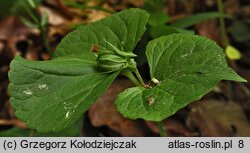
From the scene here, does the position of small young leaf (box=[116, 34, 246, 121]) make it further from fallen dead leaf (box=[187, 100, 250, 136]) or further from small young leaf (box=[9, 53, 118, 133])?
fallen dead leaf (box=[187, 100, 250, 136])

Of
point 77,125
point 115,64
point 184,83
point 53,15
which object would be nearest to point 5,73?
point 53,15

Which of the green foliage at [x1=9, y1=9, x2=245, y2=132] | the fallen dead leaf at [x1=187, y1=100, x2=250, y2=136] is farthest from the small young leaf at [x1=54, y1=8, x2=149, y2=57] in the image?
the fallen dead leaf at [x1=187, y1=100, x2=250, y2=136]

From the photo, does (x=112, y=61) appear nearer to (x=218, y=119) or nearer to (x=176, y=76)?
(x=176, y=76)

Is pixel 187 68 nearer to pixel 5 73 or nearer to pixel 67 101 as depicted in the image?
pixel 67 101

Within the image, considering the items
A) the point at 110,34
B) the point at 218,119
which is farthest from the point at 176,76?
the point at 218,119

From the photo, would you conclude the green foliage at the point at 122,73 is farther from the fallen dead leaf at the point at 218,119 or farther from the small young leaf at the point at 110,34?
the fallen dead leaf at the point at 218,119

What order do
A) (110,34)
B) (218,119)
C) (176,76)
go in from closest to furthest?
1. (176,76)
2. (110,34)
3. (218,119)
